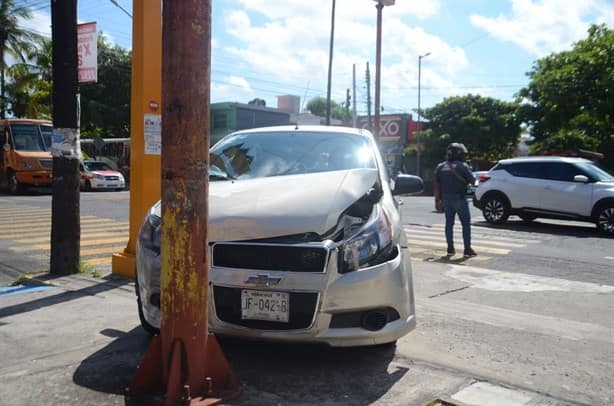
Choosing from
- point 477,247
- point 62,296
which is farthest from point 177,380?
point 477,247

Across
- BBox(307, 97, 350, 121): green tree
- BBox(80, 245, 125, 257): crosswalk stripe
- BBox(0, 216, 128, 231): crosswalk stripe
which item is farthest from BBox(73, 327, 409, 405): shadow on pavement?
BBox(307, 97, 350, 121): green tree

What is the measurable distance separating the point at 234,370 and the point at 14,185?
21970 millimetres

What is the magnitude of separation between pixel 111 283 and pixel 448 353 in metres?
3.84

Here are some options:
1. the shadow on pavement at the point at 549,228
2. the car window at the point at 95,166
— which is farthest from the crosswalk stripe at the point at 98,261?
the car window at the point at 95,166

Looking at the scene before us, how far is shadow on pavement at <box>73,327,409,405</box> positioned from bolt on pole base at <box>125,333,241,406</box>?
0.13 metres

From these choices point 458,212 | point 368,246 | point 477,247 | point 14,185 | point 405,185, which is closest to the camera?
point 368,246

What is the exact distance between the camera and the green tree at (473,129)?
43.8 meters

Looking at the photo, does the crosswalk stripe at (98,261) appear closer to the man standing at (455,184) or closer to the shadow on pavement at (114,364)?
the shadow on pavement at (114,364)

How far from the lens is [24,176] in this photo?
72.9 feet

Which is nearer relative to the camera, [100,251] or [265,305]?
[265,305]

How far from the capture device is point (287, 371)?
12.0 feet

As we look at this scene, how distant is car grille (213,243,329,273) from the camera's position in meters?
3.37

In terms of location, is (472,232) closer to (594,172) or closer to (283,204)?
(594,172)

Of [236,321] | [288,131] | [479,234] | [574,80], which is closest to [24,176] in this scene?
[479,234]
